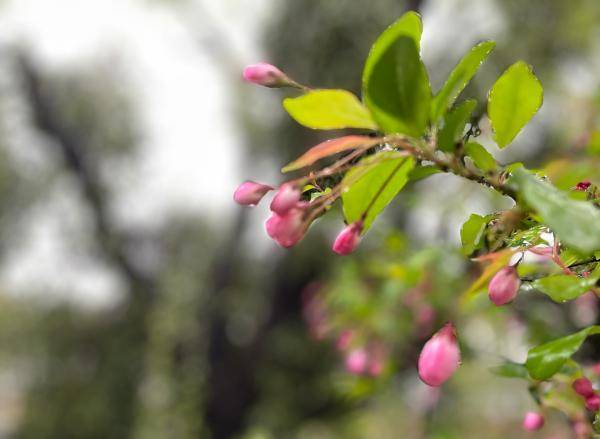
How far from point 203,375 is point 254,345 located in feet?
1.21

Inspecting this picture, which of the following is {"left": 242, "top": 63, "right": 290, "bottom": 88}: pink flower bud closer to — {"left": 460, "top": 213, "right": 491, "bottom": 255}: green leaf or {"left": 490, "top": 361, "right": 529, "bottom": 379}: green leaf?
{"left": 460, "top": 213, "right": 491, "bottom": 255}: green leaf

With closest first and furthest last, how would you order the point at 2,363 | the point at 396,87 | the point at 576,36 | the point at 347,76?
the point at 396,87, the point at 347,76, the point at 576,36, the point at 2,363

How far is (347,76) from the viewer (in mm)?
3160

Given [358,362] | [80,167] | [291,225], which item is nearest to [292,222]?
[291,225]

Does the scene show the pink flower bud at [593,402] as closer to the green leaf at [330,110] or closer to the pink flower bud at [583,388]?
the pink flower bud at [583,388]

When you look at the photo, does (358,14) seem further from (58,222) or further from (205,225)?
(58,222)


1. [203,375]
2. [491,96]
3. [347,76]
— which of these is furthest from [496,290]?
[203,375]

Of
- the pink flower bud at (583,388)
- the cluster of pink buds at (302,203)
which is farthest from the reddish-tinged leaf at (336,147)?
the pink flower bud at (583,388)

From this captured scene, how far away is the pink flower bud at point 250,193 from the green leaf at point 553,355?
0.18 metres

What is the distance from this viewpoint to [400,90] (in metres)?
0.28

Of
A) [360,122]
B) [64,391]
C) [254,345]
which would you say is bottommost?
[64,391]

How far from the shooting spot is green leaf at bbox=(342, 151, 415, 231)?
31 cm

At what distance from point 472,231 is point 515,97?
0.08 meters

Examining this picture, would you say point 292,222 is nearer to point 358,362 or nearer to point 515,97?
point 515,97
